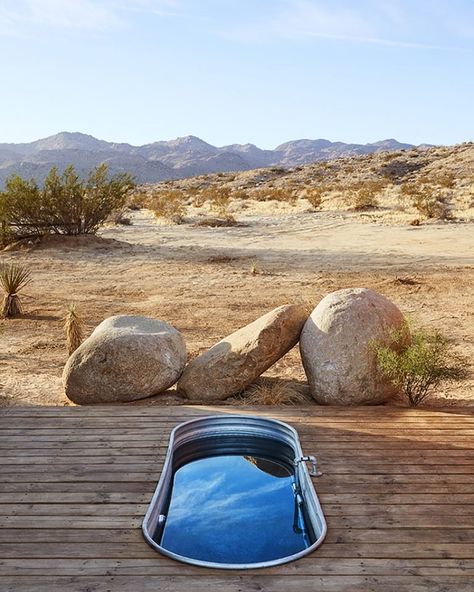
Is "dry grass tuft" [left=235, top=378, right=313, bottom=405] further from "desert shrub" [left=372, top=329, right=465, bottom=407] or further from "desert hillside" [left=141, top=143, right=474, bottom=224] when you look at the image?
"desert hillside" [left=141, top=143, right=474, bottom=224]

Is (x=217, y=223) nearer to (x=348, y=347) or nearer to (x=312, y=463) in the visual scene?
(x=348, y=347)

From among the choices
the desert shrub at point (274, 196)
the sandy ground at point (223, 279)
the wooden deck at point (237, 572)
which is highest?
the desert shrub at point (274, 196)

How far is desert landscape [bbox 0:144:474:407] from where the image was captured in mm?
8492

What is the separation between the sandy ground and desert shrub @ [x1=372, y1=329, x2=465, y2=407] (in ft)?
1.64

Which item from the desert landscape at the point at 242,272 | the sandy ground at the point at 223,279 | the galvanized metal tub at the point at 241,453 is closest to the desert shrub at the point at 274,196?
the desert landscape at the point at 242,272

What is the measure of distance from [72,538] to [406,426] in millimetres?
2969

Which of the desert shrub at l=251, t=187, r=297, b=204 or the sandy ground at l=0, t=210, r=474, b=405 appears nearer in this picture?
the sandy ground at l=0, t=210, r=474, b=405

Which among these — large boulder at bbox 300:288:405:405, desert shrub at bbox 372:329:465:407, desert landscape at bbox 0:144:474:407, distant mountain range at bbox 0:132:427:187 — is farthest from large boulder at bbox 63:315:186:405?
distant mountain range at bbox 0:132:427:187

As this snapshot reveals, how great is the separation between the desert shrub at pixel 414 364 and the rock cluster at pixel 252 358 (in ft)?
0.41

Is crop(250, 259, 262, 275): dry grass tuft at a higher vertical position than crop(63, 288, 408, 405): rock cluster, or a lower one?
lower

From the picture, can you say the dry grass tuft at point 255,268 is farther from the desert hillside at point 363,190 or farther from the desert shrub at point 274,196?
the desert shrub at point 274,196

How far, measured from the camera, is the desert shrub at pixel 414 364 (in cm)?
620

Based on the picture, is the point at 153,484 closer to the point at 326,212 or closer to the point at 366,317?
the point at 366,317

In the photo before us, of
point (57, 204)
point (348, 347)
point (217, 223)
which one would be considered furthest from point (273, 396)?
point (217, 223)
